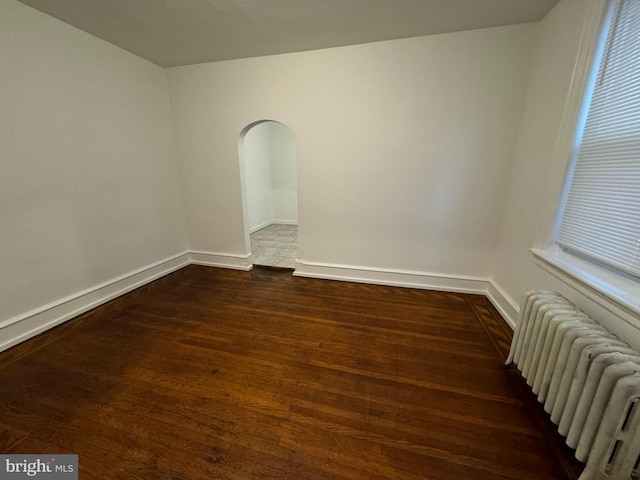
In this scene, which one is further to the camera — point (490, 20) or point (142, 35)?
point (142, 35)

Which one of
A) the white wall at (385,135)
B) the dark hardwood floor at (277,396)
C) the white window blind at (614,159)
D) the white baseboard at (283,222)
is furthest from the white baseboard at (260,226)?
the white window blind at (614,159)

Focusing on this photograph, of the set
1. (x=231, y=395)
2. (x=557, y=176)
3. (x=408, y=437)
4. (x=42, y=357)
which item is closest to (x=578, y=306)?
(x=557, y=176)

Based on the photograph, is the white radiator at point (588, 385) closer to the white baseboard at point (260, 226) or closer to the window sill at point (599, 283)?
the window sill at point (599, 283)

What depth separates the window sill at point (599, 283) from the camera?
125 cm

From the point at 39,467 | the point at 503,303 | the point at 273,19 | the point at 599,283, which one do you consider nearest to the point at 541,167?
the point at 599,283

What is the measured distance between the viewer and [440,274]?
3.01 m

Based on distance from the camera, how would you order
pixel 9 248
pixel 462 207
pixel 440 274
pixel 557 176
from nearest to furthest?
1. pixel 557 176
2. pixel 9 248
3. pixel 462 207
4. pixel 440 274

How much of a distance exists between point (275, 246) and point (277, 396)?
328cm

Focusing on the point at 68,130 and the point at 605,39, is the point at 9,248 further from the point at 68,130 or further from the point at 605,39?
the point at 605,39

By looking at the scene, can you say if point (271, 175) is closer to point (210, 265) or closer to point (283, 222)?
point (283, 222)

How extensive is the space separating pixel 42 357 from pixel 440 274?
12.7ft

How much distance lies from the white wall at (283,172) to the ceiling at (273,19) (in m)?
3.46

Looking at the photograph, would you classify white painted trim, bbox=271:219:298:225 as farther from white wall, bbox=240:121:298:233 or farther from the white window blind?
the white window blind

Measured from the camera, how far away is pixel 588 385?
44.1 inches
